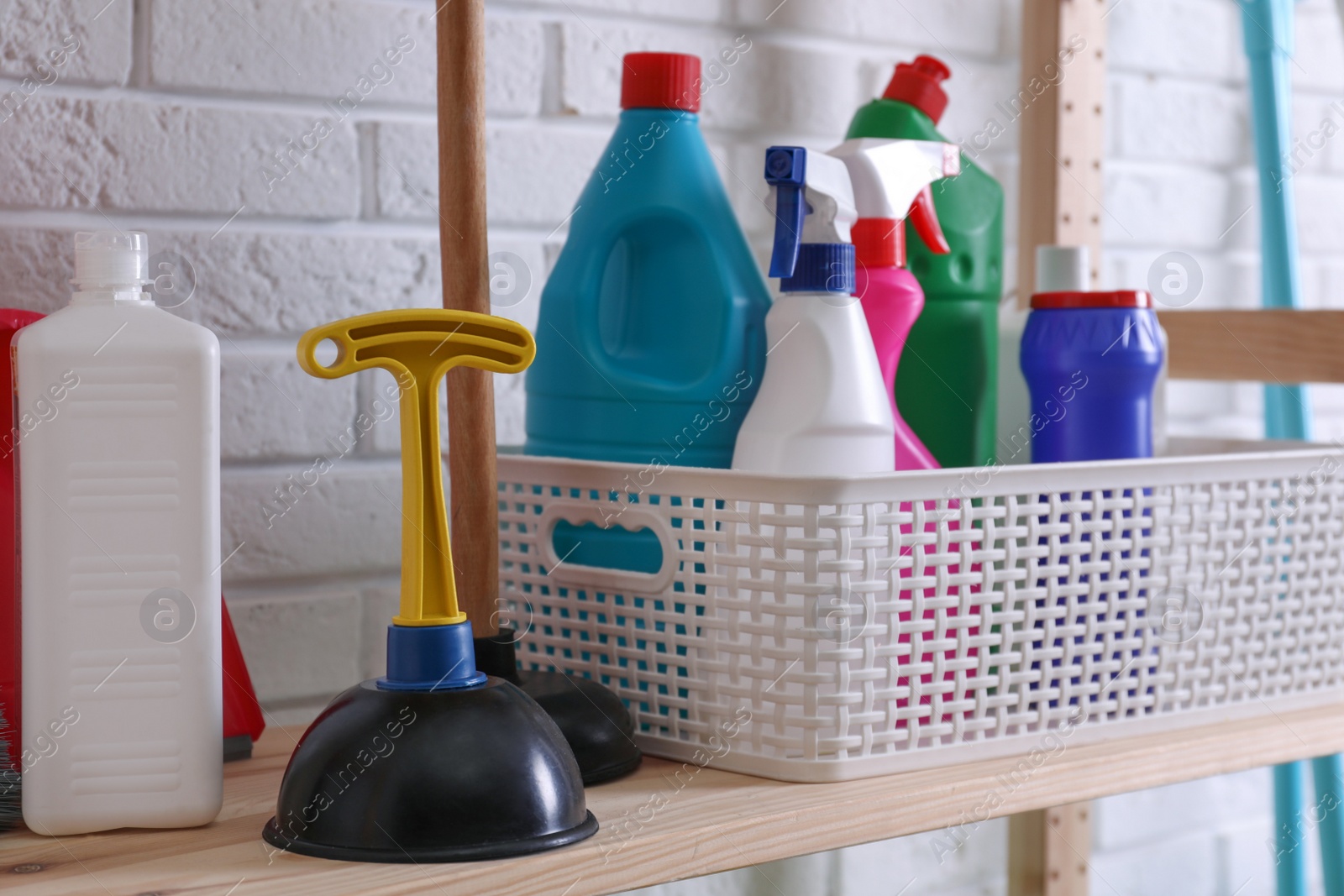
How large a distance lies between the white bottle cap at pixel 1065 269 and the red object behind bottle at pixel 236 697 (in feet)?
1.53

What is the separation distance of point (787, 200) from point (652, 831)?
0.28 m

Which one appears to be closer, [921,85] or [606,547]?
[606,547]

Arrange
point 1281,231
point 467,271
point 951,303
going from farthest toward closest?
point 1281,231
point 951,303
point 467,271

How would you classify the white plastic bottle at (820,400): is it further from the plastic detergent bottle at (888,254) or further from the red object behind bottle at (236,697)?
the red object behind bottle at (236,697)

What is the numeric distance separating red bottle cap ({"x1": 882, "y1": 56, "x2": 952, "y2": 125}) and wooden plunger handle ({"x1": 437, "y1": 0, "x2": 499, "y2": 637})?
0.83 feet

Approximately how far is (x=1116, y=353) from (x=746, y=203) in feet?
1.03

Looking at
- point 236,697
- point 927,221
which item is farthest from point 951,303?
point 236,697

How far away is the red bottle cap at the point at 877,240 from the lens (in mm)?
661

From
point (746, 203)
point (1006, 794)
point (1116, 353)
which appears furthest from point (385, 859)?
point (746, 203)

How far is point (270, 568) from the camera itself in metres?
0.74

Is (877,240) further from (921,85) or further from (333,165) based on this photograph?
(333,165)

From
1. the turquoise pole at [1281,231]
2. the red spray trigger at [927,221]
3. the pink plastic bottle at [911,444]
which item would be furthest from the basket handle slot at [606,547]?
the turquoise pole at [1281,231]

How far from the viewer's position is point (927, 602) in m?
A: 0.58


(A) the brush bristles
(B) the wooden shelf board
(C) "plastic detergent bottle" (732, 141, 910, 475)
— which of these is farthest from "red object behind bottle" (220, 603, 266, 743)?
(C) "plastic detergent bottle" (732, 141, 910, 475)
